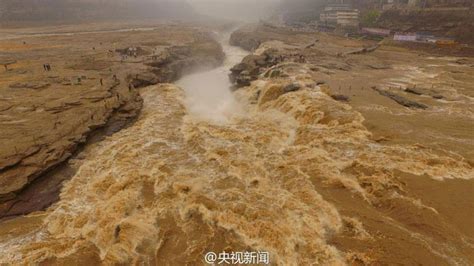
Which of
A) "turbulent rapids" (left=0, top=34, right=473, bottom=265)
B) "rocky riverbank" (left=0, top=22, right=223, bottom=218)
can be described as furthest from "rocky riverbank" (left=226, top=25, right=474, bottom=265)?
"rocky riverbank" (left=0, top=22, right=223, bottom=218)

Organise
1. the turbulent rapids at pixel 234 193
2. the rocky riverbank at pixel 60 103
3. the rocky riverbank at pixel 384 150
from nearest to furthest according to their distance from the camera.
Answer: the turbulent rapids at pixel 234 193 → the rocky riverbank at pixel 384 150 → the rocky riverbank at pixel 60 103

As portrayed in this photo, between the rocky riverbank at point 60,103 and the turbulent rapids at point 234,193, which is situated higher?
the rocky riverbank at point 60,103

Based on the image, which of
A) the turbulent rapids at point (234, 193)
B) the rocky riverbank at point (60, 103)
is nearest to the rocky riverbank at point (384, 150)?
the turbulent rapids at point (234, 193)

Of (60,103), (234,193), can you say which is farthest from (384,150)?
(60,103)

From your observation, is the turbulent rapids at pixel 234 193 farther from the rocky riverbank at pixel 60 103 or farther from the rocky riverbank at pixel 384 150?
the rocky riverbank at pixel 60 103

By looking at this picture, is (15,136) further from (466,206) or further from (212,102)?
(466,206)
